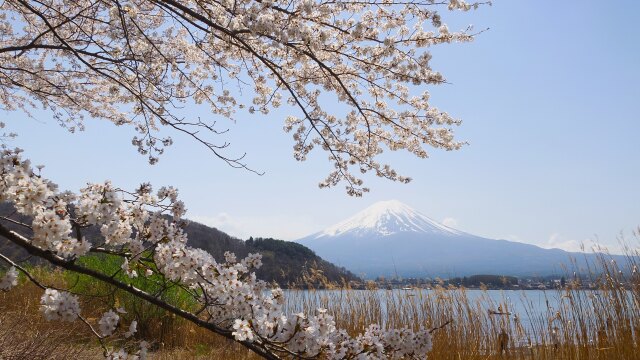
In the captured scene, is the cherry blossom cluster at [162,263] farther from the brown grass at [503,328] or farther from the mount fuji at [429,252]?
the mount fuji at [429,252]

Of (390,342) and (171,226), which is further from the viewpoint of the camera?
(390,342)

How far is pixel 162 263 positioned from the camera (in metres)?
1.89

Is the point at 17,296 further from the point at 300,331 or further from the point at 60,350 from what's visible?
the point at 300,331

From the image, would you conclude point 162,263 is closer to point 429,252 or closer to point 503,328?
point 503,328

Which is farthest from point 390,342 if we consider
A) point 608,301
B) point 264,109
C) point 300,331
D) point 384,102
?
A: point 264,109

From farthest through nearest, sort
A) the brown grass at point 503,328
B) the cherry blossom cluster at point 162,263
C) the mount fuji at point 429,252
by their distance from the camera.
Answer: the mount fuji at point 429,252, the brown grass at point 503,328, the cherry blossom cluster at point 162,263

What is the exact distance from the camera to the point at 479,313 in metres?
4.74

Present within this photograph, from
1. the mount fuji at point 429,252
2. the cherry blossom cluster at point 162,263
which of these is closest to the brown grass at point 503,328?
the cherry blossom cluster at point 162,263

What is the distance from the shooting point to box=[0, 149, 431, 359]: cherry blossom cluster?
159cm

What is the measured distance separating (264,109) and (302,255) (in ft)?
59.6

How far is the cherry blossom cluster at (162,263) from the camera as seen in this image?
159 centimetres

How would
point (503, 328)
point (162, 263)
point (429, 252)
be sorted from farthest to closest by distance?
point (429, 252)
point (503, 328)
point (162, 263)

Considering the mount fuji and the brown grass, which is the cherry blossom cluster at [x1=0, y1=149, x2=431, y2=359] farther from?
the mount fuji

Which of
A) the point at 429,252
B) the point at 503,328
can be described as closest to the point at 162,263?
the point at 503,328
